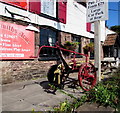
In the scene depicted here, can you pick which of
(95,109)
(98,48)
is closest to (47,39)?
(98,48)

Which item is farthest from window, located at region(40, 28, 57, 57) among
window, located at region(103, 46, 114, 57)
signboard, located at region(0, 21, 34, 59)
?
window, located at region(103, 46, 114, 57)

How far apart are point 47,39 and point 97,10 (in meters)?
4.24

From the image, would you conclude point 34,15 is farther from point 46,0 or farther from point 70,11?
point 70,11

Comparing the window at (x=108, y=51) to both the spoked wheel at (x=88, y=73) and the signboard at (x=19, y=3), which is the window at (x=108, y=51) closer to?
the signboard at (x=19, y=3)

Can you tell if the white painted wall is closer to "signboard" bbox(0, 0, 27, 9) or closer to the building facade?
the building facade

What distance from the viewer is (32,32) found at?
6605 millimetres

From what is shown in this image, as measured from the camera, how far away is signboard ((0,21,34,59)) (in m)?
5.40

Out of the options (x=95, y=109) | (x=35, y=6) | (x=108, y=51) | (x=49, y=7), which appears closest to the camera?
(x=95, y=109)

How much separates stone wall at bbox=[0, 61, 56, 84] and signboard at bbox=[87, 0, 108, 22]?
3700mm

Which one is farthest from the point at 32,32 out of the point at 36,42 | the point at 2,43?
the point at 2,43

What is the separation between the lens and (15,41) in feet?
19.2

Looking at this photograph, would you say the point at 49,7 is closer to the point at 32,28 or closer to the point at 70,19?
the point at 32,28

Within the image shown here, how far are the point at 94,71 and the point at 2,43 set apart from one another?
151 inches

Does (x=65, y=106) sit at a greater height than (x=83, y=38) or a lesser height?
lesser
